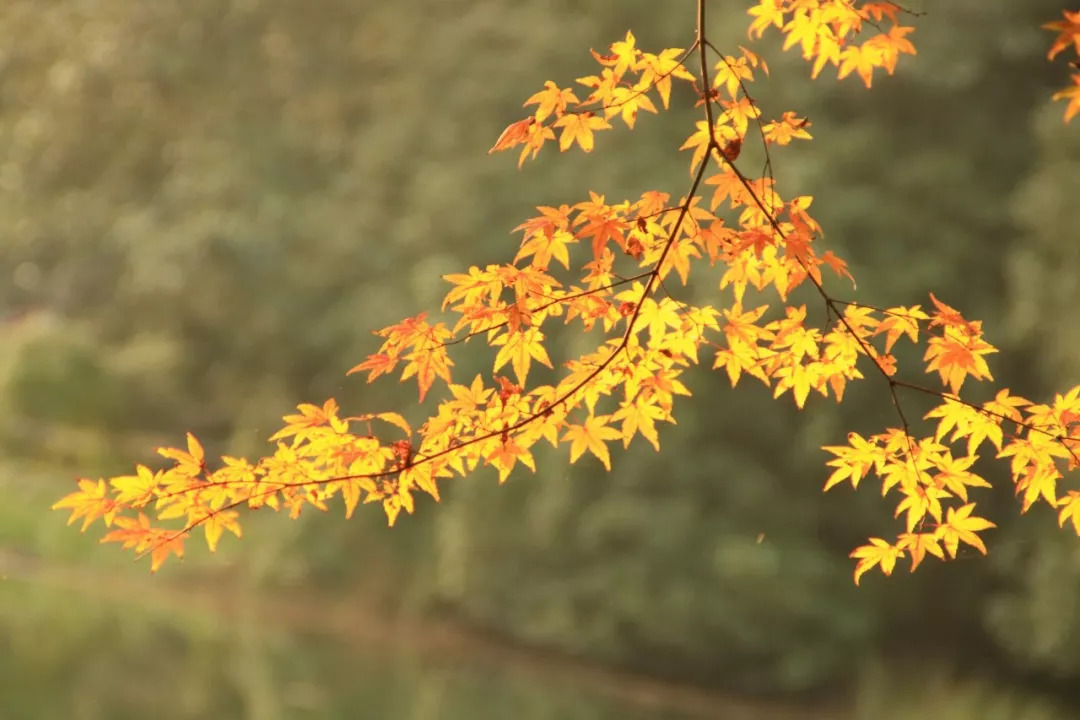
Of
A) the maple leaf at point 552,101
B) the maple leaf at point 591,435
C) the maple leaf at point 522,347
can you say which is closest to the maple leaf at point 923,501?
the maple leaf at point 591,435

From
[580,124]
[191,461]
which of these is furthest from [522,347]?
[191,461]

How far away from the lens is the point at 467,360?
495 centimetres

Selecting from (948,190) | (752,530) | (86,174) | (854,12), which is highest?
(86,174)

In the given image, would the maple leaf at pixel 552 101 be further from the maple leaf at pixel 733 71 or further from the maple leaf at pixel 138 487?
the maple leaf at pixel 138 487

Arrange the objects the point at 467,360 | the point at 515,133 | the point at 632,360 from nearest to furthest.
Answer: the point at 515,133 < the point at 632,360 < the point at 467,360

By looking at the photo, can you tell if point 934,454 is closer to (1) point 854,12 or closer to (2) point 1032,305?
(1) point 854,12

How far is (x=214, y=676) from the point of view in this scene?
4871 millimetres

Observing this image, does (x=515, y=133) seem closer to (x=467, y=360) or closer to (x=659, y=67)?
(x=659, y=67)

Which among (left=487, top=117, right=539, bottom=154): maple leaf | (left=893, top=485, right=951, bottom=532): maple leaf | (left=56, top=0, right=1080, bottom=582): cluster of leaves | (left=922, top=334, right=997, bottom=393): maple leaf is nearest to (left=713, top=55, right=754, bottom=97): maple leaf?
(left=56, top=0, right=1080, bottom=582): cluster of leaves

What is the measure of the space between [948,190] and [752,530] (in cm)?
142

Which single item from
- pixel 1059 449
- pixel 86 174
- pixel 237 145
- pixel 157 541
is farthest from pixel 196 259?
pixel 1059 449

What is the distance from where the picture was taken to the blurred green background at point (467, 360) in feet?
14.8

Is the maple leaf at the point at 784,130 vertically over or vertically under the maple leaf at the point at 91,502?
over

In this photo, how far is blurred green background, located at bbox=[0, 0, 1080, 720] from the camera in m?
4.51
